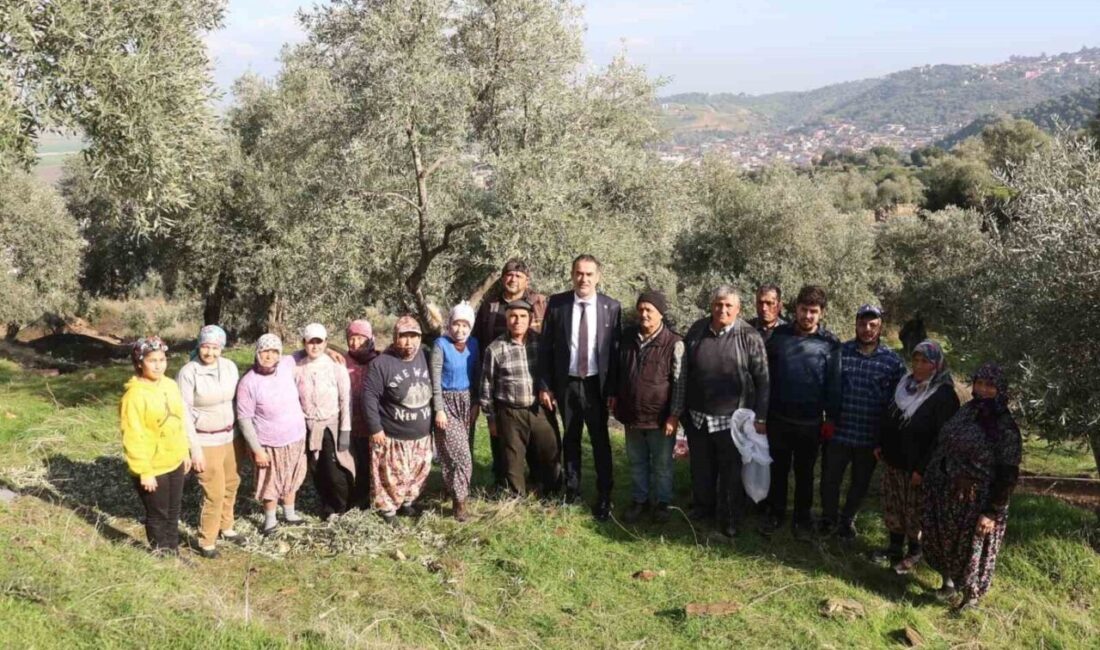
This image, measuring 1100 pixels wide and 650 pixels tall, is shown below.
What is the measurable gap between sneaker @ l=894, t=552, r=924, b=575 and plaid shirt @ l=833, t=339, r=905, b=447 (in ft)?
3.35

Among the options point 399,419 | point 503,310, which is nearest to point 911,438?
point 503,310

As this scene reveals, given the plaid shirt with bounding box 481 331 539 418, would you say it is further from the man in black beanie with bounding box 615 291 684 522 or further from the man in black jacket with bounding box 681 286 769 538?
the man in black jacket with bounding box 681 286 769 538

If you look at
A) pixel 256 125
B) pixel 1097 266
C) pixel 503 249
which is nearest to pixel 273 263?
pixel 256 125

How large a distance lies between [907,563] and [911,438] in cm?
116

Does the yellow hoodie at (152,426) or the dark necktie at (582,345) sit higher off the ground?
the dark necktie at (582,345)

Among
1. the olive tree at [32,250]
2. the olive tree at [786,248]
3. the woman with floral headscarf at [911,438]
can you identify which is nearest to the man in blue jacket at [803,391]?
the woman with floral headscarf at [911,438]

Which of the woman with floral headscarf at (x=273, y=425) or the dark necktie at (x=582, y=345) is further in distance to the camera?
the dark necktie at (x=582, y=345)

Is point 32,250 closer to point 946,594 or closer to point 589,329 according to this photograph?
point 589,329

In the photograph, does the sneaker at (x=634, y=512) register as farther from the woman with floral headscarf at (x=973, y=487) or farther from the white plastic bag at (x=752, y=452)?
the woman with floral headscarf at (x=973, y=487)

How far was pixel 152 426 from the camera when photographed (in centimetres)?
Result: 591

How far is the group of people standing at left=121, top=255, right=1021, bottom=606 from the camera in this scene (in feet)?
20.1

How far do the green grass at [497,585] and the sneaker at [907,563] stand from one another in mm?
118

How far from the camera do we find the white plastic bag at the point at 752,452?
6.71 metres

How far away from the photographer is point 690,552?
6.78 meters
